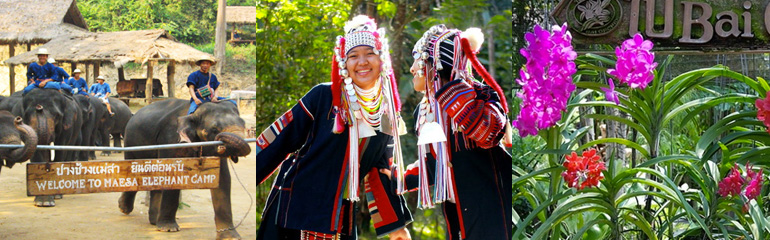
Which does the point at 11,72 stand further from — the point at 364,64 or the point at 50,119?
the point at 364,64

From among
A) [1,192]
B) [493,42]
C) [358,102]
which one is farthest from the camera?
[1,192]

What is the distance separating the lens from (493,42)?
13.1 ft

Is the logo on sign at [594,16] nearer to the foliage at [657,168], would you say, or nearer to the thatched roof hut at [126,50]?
the foliage at [657,168]

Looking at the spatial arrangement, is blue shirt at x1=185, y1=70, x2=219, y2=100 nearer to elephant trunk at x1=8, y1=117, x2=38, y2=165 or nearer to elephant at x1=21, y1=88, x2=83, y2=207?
elephant at x1=21, y1=88, x2=83, y2=207

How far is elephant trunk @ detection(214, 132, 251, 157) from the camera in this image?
14.6 ft

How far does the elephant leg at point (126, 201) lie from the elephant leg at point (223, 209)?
41cm

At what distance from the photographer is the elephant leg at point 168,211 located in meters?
4.57

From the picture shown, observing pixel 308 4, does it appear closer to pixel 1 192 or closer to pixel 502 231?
pixel 502 231

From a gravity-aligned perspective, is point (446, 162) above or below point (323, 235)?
above

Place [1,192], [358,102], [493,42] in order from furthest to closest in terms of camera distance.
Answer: [1,192] < [493,42] < [358,102]

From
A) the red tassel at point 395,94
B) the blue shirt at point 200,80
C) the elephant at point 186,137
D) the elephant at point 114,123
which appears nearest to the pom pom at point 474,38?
the red tassel at point 395,94

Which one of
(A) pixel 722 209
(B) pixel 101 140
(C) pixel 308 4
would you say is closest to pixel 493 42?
(C) pixel 308 4

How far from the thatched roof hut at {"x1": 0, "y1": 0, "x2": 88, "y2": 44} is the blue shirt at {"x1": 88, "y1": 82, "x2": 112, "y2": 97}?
297 mm

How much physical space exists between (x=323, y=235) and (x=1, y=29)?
6.51 ft
